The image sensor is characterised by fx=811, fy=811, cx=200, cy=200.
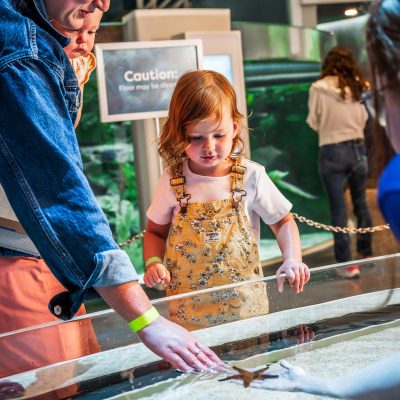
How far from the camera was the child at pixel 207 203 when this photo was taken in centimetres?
247

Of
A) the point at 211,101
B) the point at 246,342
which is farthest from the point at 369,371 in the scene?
the point at 211,101

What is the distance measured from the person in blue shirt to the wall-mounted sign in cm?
435

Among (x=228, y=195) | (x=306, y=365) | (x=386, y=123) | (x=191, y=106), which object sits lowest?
(x=306, y=365)

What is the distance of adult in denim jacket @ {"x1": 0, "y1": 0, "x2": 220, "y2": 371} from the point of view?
1.25 metres

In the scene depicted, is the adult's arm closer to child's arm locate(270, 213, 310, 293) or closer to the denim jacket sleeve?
child's arm locate(270, 213, 310, 293)

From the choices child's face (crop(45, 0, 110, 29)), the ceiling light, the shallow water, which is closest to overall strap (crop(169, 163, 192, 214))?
the shallow water

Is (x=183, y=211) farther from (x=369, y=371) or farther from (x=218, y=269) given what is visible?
(x=369, y=371)

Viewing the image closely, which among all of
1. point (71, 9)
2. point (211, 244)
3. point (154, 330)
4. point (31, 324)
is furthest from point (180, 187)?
point (154, 330)

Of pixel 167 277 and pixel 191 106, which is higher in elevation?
pixel 191 106

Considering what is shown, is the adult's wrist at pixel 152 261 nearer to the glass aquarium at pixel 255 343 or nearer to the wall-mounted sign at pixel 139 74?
the glass aquarium at pixel 255 343

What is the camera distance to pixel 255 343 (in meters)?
1.79

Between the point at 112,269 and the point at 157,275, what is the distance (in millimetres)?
1194

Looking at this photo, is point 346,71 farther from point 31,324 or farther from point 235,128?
point 31,324

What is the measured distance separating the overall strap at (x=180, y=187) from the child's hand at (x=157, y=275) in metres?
0.20
